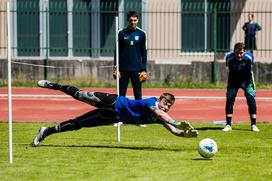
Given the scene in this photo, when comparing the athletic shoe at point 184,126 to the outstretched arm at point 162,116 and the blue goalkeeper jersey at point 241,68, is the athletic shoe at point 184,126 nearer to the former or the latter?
the outstretched arm at point 162,116

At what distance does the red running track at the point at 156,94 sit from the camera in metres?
21.4

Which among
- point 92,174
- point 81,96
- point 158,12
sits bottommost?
point 92,174

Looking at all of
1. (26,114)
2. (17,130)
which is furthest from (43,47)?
(17,130)

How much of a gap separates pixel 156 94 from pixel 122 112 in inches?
503

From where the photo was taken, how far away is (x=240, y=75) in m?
18.1

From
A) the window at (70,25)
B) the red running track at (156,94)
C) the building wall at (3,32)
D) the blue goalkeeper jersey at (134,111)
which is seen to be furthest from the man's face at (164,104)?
the building wall at (3,32)

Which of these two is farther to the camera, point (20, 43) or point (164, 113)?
point (20, 43)

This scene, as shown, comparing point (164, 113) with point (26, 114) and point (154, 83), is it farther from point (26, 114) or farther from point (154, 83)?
point (154, 83)

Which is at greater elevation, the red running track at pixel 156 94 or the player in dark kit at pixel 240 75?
the player in dark kit at pixel 240 75

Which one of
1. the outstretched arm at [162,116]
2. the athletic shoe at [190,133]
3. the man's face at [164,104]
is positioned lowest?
the athletic shoe at [190,133]

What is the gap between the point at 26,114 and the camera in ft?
72.1

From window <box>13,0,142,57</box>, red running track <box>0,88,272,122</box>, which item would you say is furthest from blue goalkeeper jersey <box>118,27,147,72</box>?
window <box>13,0,142,57</box>

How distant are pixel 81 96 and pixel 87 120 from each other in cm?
41

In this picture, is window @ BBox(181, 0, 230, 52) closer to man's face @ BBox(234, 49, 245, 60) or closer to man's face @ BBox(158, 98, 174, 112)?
man's face @ BBox(234, 49, 245, 60)
